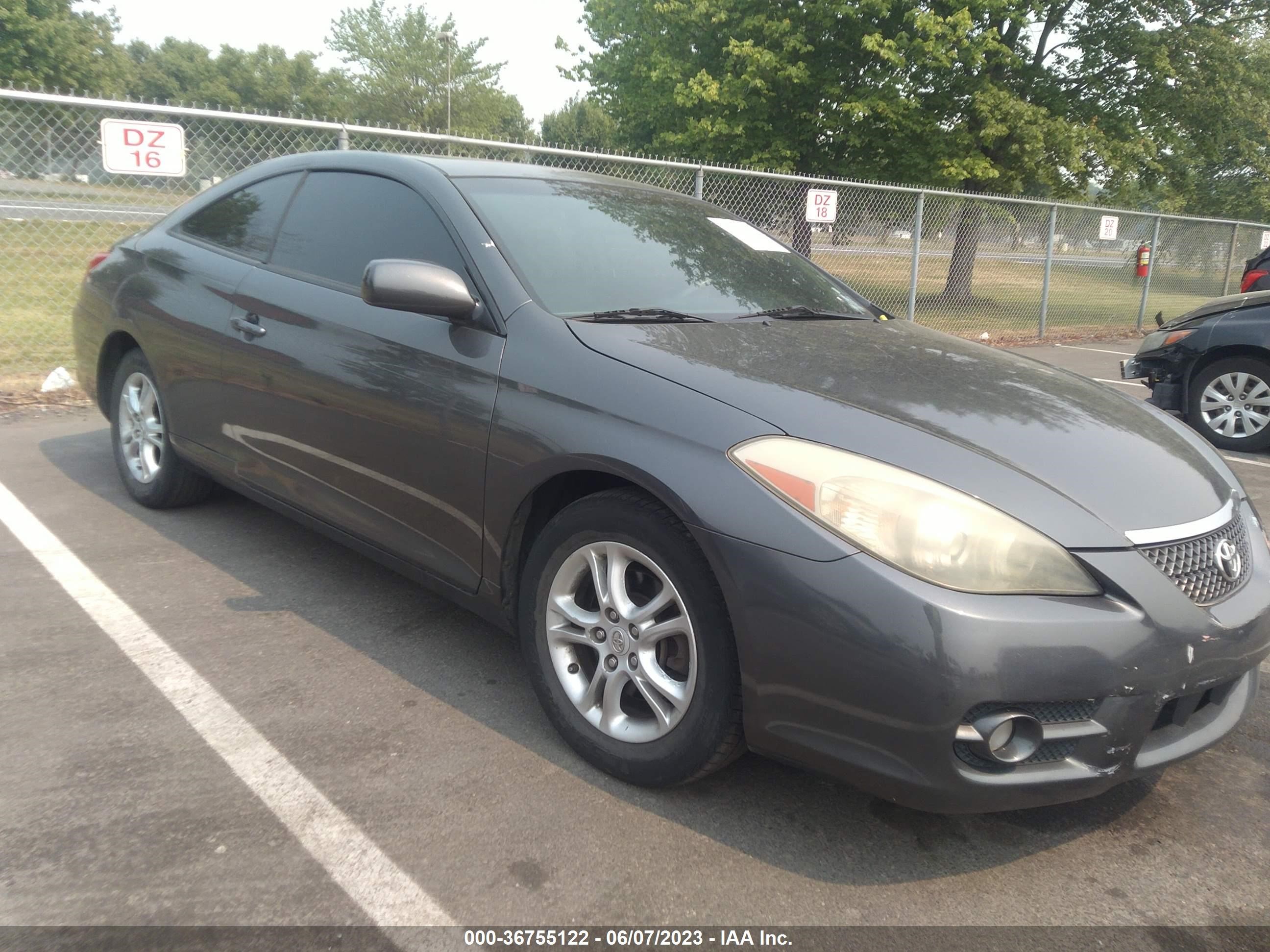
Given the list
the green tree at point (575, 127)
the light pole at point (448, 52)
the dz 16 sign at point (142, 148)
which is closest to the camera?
the dz 16 sign at point (142, 148)

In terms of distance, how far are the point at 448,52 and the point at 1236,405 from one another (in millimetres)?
58341

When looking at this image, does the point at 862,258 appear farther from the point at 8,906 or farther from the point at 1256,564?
the point at 8,906

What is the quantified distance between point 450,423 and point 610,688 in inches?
34.8

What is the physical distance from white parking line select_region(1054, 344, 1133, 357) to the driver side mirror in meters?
12.2

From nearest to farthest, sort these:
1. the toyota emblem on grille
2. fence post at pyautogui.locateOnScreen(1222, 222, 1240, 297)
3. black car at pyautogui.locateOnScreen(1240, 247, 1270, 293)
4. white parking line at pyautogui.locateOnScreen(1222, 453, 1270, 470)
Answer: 1. the toyota emblem on grille
2. white parking line at pyautogui.locateOnScreen(1222, 453, 1270, 470)
3. black car at pyautogui.locateOnScreen(1240, 247, 1270, 293)
4. fence post at pyautogui.locateOnScreen(1222, 222, 1240, 297)

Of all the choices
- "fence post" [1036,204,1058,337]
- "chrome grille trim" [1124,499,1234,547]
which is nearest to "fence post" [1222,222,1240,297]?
"fence post" [1036,204,1058,337]

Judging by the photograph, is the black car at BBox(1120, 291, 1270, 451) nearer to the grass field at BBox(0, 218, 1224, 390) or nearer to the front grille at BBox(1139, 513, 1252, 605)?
the grass field at BBox(0, 218, 1224, 390)

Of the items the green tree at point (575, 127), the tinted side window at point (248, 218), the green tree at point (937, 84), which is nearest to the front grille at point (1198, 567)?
the tinted side window at point (248, 218)

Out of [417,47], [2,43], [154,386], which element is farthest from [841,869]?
[417,47]

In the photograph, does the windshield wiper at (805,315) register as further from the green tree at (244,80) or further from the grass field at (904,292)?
the green tree at (244,80)

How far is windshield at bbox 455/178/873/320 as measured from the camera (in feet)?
9.99

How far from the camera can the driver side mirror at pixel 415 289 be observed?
2.75 m

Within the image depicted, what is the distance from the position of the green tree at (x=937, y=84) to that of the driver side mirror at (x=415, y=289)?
16774 millimetres

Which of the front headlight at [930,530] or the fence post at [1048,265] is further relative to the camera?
the fence post at [1048,265]
